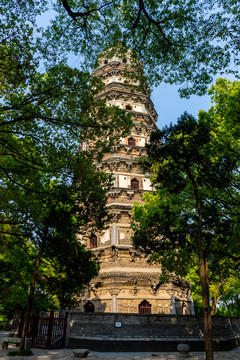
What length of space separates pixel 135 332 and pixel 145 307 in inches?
189

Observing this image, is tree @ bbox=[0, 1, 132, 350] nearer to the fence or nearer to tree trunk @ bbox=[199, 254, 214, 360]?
Answer: the fence

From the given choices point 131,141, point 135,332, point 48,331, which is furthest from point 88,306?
point 131,141

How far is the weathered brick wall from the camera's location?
12.6 m

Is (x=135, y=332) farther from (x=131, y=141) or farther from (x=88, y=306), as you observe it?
(x=131, y=141)

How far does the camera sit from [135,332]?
12898mm

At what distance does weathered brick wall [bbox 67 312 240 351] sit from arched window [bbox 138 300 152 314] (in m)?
4.26

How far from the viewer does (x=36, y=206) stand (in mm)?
12453

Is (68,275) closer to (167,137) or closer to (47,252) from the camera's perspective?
(47,252)

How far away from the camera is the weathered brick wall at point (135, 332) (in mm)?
12633

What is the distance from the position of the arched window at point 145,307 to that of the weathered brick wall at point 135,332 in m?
4.26

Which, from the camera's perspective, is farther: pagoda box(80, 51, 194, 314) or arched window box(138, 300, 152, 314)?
pagoda box(80, 51, 194, 314)

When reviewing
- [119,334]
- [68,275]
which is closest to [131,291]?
[119,334]

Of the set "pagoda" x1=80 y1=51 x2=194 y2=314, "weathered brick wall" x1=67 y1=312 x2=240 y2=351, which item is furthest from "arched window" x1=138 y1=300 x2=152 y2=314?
"weathered brick wall" x1=67 y1=312 x2=240 y2=351

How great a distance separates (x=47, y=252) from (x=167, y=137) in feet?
26.8
